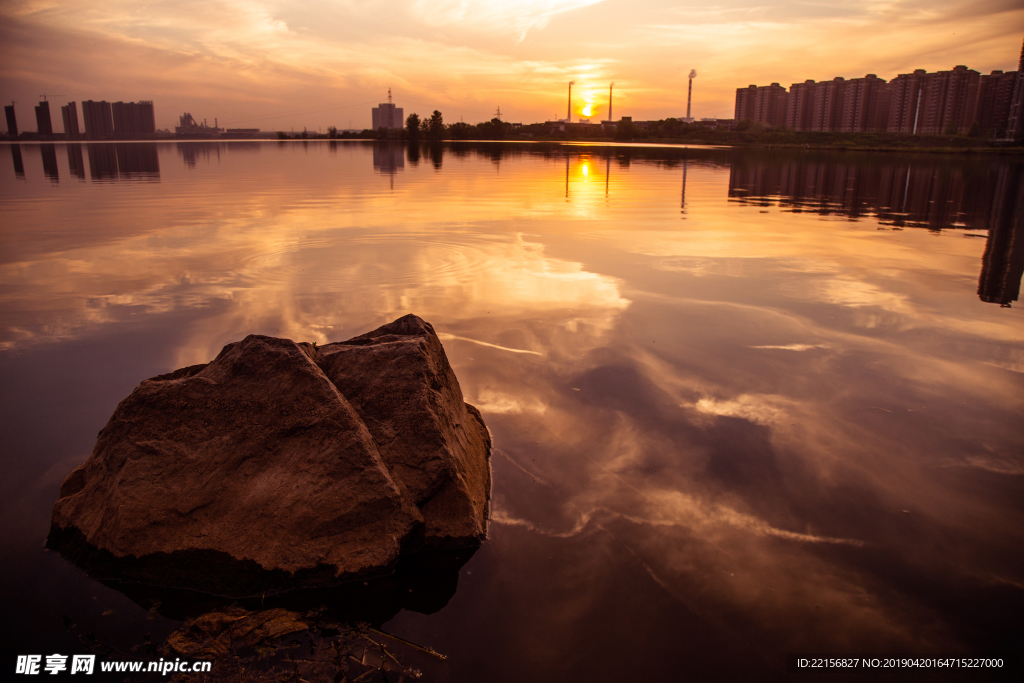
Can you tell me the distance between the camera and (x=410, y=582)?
3.82 metres

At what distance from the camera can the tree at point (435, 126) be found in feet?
402

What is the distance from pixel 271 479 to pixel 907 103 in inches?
7419

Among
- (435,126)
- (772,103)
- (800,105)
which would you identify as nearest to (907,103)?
(800,105)

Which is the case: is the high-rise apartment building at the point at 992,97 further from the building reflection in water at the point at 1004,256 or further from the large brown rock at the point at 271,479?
the large brown rock at the point at 271,479

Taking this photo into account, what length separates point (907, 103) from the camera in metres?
151

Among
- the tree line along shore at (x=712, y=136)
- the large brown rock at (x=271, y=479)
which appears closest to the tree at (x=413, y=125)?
the tree line along shore at (x=712, y=136)

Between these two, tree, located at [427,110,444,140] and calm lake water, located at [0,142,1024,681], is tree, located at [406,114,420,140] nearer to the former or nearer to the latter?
tree, located at [427,110,444,140]

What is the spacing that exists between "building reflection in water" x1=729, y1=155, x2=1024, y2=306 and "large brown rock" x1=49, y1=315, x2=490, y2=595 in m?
9.73

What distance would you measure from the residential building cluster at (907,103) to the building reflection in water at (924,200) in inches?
4133

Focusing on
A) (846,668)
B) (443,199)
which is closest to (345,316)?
(846,668)

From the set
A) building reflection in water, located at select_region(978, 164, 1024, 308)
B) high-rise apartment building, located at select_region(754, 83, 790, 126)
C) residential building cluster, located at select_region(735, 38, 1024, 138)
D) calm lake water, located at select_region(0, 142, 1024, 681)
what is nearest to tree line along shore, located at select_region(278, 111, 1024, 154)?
residential building cluster, located at select_region(735, 38, 1024, 138)

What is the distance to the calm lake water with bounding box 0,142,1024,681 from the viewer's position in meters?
3.48

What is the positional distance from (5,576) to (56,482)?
3.34 feet

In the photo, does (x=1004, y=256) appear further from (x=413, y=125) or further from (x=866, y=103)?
(x=866, y=103)
